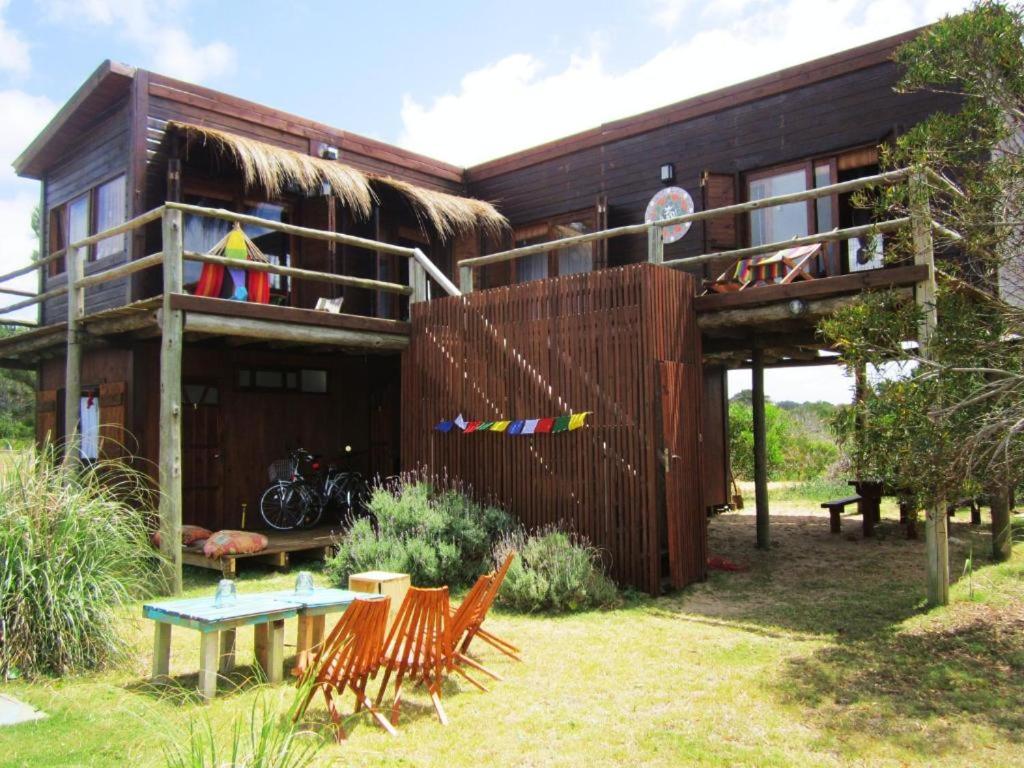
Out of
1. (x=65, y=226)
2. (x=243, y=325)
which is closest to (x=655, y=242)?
(x=243, y=325)

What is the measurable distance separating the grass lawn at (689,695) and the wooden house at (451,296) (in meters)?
1.44

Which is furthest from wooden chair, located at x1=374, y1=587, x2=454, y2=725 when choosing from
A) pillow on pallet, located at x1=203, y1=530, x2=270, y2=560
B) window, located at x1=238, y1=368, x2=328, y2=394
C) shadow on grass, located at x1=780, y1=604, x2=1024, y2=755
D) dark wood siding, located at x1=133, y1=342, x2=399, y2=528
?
window, located at x1=238, y1=368, x2=328, y2=394

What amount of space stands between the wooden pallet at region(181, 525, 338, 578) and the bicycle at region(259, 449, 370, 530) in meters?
0.41

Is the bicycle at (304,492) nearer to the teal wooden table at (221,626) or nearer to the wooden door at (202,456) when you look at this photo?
the wooden door at (202,456)

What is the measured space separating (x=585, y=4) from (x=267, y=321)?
4.92m

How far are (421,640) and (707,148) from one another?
357 inches

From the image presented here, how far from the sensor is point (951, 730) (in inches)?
172

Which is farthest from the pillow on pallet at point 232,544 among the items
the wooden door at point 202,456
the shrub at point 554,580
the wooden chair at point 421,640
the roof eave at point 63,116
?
the roof eave at point 63,116

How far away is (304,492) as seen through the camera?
436 inches

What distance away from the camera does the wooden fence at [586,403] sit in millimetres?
7797

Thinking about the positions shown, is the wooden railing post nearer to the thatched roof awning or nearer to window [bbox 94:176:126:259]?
the thatched roof awning

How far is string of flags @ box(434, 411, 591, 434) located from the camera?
823cm

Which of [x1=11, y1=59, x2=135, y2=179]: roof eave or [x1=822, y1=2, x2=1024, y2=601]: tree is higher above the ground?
[x1=11, y1=59, x2=135, y2=179]: roof eave

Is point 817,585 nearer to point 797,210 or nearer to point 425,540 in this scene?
point 425,540
